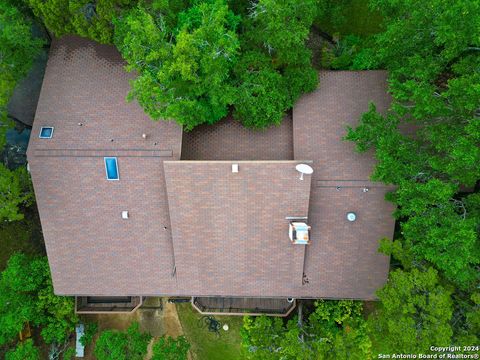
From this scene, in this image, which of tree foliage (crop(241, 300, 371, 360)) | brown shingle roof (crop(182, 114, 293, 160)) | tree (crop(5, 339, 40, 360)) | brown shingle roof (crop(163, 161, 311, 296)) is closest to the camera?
tree foliage (crop(241, 300, 371, 360))

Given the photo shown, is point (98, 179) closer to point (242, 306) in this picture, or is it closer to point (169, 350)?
point (169, 350)

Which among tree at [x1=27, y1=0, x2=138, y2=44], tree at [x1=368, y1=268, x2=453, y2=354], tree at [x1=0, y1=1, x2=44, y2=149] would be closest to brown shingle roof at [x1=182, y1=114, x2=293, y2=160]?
tree at [x1=27, y1=0, x2=138, y2=44]

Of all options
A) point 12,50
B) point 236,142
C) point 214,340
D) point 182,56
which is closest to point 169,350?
point 214,340

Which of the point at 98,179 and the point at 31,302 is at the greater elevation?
the point at 98,179

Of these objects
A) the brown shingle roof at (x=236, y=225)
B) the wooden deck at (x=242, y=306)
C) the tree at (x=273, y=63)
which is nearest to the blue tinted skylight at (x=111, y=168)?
the brown shingle roof at (x=236, y=225)

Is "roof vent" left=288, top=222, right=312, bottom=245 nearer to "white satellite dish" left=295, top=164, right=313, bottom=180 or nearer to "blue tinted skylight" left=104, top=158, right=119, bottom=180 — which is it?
"white satellite dish" left=295, top=164, right=313, bottom=180

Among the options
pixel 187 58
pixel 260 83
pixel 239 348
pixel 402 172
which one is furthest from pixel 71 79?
pixel 239 348
